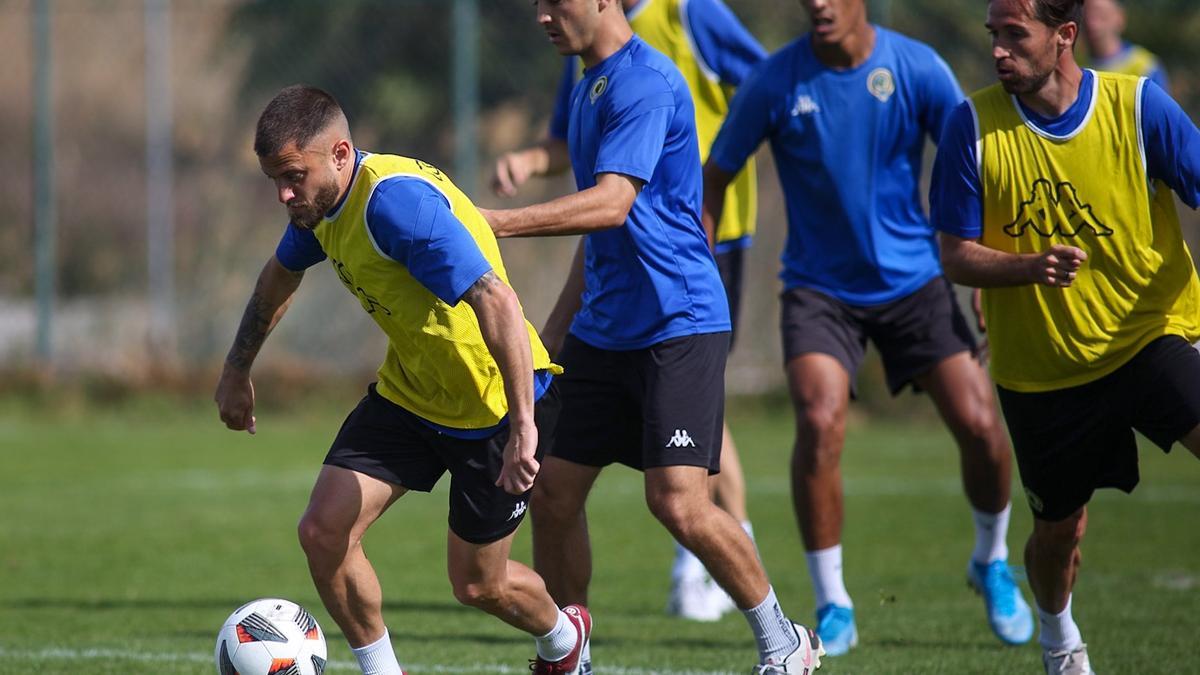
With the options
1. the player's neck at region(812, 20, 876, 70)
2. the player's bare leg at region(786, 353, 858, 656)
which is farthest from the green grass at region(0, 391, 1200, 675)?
the player's neck at region(812, 20, 876, 70)

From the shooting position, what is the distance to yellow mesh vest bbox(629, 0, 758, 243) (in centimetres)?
709

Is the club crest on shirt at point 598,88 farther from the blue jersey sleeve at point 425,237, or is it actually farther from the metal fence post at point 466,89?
the metal fence post at point 466,89

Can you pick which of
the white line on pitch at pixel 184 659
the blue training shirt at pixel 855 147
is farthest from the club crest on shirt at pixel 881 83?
the white line on pitch at pixel 184 659

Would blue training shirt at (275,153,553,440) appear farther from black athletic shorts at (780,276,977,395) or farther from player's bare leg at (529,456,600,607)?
black athletic shorts at (780,276,977,395)

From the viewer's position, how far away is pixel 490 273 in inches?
170

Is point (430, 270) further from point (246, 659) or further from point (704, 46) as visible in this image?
point (704, 46)

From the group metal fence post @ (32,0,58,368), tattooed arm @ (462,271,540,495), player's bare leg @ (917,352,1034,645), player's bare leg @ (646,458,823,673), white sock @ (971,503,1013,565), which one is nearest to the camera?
tattooed arm @ (462,271,540,495)

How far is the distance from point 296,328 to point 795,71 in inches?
390

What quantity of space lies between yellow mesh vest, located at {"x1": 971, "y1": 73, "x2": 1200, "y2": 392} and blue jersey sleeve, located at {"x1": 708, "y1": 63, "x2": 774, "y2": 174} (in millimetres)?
1568

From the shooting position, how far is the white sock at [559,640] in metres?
5.04

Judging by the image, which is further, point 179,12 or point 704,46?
point 179,12

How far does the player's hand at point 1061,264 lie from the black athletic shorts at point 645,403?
116 centimetres

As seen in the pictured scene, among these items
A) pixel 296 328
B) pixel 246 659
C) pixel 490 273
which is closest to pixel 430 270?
pixel 490 273

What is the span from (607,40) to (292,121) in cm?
125
